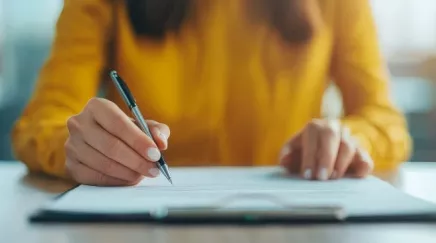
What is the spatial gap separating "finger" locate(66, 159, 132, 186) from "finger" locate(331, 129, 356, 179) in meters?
0.20

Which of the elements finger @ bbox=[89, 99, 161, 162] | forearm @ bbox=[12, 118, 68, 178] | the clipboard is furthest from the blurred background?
the clipboard

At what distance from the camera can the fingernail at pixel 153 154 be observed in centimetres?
58

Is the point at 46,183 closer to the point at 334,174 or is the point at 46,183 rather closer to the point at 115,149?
the point at 115,149

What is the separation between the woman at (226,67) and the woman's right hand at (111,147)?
0.23m

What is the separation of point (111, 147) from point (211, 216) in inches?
7.7

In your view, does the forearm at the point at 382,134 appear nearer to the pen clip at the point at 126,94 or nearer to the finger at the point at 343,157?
the finger at the point at 343,157

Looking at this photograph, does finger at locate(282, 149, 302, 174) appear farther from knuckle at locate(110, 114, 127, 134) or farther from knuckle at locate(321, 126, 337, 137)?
knuckle at locate(110, 114, 127, 134)

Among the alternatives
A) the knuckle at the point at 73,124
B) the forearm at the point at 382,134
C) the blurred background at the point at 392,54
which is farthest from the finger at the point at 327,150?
the blurred background at the point at 392,54

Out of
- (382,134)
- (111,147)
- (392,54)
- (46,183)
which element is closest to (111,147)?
(111,147)

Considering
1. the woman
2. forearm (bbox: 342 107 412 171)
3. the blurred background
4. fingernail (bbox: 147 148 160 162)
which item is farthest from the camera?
the blurred background

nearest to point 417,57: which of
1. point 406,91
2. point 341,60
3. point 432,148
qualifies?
point 406,91

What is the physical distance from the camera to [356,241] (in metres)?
0.39

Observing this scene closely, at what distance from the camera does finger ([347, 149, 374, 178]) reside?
640mm

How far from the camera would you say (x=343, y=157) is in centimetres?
64
